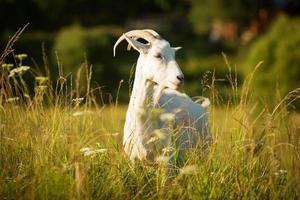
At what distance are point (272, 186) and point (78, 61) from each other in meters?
26.9

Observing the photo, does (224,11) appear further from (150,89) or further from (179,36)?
(150,89)

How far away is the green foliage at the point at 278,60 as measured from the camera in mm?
27062

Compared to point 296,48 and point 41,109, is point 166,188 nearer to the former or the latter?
point 41,109

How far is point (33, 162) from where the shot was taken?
6.64 metres

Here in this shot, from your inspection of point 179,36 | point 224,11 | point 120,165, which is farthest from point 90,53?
point 120,165

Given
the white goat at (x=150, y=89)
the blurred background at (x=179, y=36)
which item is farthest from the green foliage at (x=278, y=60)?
the white goat at (x=150, y=89)

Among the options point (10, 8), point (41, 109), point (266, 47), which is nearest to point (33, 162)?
point (41, 109)

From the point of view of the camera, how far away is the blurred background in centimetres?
2750

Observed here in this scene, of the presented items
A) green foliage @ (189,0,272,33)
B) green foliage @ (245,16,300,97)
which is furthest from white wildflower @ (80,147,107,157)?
green foliage @ (189,0,272,33)

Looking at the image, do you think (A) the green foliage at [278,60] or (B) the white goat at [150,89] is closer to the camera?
(B) the white goat at [150,89]

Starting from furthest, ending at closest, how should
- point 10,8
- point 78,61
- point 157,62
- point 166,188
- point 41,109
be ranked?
1. point 10,8
2. point 78,61
3. point 157,62
4. point 41,109
5. point 166,188

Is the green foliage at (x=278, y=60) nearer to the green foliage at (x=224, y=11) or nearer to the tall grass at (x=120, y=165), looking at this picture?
the green foliage at (x=224, y=11)

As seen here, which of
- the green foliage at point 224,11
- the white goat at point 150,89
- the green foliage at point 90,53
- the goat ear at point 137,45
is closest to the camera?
the white goat at point 150,89

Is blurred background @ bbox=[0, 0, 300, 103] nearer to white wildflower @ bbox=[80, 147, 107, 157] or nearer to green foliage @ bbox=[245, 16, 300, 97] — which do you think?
green foliage @ bbox=[245, 16, 300, 97]
